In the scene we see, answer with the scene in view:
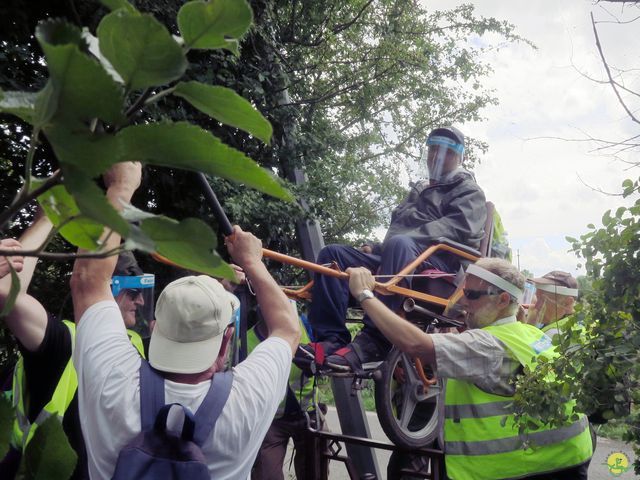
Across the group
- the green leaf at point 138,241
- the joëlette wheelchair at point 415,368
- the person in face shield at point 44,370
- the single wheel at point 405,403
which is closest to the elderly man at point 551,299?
the joëlette wheelchair at point 415,368

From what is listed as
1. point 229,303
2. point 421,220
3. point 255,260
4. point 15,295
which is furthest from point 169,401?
point 421,220

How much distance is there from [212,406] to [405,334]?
1.57 meters

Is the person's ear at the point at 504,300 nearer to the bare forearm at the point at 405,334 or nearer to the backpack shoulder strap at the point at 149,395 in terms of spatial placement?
the bare forearm at the point at 405,334

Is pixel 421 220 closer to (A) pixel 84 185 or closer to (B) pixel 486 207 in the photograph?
(B) pixel 486 207

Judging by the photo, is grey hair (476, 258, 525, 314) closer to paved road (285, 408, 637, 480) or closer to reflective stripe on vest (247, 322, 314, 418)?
reflective stripe on vest (247, 322, 314, 418)

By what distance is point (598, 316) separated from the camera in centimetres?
208

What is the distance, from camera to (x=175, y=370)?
1521 mm

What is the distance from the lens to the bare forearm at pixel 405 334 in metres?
2.83

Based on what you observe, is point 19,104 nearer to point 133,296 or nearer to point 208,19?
point 208,19

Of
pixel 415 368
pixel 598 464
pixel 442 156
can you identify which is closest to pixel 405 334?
pixel 415 368

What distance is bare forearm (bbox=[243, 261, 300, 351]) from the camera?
1.75 metres

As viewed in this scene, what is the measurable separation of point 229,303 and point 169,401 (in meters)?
0.31

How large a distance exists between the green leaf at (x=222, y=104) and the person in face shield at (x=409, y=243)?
3.26 m

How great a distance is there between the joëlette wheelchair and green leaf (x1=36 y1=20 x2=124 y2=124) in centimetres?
325
